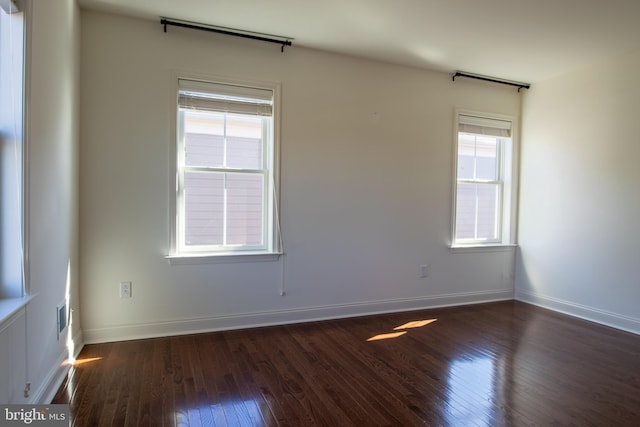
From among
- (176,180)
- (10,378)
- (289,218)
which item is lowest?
(10,378)

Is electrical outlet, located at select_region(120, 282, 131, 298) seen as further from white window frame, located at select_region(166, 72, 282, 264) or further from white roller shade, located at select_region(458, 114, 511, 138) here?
white roller shade, located at select_region(458, 114, 511, 138)

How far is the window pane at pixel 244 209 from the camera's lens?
3.36 m

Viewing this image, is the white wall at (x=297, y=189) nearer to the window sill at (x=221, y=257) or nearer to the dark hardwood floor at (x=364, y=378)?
the window sill at (x=221, y=257)

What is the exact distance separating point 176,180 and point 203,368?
1.51 metres

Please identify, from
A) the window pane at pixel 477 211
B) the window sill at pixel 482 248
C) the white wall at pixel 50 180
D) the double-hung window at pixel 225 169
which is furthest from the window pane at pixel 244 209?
the window pane at pixel 477 211

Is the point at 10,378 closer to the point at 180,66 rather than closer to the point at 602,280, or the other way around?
the point at 180,66

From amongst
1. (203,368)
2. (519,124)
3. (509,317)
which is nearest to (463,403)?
(203,368)

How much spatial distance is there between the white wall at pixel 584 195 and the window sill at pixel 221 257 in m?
3.05

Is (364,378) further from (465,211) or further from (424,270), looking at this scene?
(465,211)

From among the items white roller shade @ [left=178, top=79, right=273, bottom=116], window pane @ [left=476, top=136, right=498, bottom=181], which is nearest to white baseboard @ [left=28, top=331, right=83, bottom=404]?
white roller shade @ [left=178, top=79, right=273, bottom=116]

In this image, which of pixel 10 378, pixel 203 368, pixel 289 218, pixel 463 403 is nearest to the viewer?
pixel 10 378

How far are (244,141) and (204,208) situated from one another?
2.31ft

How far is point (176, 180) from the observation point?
313 centimetres

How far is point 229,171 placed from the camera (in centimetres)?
332
